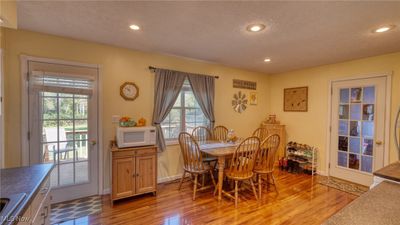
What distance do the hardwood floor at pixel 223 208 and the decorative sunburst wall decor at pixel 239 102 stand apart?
6.21 ft

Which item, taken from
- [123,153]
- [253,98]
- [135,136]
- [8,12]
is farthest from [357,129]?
[8,12]

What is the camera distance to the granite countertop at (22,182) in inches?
43.6

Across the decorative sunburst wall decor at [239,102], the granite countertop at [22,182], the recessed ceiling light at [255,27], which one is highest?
the recessed ceiling light at [255,27]

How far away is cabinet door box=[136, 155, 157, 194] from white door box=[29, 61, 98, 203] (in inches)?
27.6

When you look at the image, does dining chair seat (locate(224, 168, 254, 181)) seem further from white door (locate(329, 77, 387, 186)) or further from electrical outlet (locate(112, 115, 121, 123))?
white door (locate(329, 77, 387, 186))

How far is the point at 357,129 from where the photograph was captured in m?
3.56

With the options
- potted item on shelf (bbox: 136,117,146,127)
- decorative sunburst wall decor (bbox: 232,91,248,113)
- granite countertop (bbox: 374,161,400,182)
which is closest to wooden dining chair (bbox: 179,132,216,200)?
potted item on shelf (bbox: 136,117,146,127)

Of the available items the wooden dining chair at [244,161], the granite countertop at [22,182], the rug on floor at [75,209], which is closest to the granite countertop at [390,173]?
the wooden dining chair at [244,161]

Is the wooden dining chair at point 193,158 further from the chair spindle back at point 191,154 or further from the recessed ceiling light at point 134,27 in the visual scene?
the recessed ceiling light at point 134,27

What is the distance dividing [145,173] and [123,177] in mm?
313

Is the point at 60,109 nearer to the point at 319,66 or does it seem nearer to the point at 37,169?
the point at 37,169

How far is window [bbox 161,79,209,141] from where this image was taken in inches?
144

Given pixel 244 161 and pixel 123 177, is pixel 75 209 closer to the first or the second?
pixel 123 177

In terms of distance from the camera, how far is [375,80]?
334 centimetres
